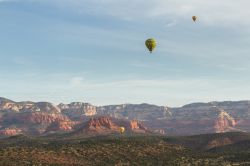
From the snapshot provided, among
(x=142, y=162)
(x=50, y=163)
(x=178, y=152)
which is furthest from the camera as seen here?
(x=178, y=152)

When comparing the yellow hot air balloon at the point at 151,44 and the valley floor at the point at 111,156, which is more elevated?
the yellow hot air balloon at the point at 151,44

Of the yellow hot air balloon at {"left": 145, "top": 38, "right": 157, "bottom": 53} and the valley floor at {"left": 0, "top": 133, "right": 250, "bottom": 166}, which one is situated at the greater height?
the yellow hot air balloon at {"left": 145, "top": 38, "right": 157, "bottom": 53}

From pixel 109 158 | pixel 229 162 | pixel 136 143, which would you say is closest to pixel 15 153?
pixel 109 158

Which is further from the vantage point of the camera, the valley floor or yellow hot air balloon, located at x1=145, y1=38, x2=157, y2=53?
the valley floor

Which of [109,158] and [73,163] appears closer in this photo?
[73,163]

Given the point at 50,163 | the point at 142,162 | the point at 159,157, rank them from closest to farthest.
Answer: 1. the point at 50,163
2. the point at 142,162
3. the point at 159,157

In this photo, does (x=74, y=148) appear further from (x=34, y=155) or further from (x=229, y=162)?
(x=229, y=162)

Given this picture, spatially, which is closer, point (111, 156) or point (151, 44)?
point (151, 44)

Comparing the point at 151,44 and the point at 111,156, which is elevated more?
the point at 151,44

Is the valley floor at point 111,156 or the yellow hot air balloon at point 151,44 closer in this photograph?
the yellow hot air balloon at point 151,44
